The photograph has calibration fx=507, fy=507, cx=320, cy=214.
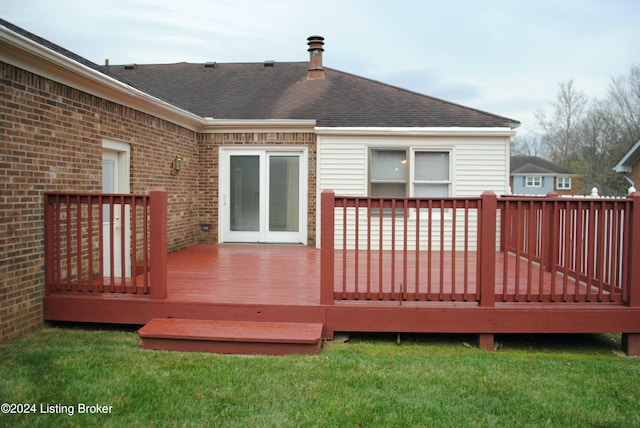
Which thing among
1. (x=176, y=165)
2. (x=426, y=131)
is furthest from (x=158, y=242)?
(x=426, y=131)

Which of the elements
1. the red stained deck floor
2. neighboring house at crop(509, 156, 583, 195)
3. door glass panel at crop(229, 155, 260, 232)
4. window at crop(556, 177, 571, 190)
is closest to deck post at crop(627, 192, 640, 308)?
the red stained deck floor

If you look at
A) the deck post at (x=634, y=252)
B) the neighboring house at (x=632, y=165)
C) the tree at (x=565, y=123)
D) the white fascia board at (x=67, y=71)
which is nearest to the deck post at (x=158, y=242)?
the white fascia board at (x=67, y=71)

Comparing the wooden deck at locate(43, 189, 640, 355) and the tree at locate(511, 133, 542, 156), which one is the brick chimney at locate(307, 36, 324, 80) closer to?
the wooden deck at locate(43, 189, 640, 355)

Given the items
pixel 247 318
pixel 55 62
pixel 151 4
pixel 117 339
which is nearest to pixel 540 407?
pixel 247 318

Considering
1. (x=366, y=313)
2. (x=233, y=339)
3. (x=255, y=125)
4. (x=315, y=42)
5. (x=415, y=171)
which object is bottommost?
(x=233, y=339)

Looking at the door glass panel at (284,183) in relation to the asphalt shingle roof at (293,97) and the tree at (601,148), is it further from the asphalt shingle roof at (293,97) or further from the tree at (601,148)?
the tree at (601,148)

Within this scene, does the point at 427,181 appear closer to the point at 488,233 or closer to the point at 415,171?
the point at 415,171

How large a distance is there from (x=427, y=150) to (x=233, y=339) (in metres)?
6.58

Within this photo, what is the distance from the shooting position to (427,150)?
10023 millimetres

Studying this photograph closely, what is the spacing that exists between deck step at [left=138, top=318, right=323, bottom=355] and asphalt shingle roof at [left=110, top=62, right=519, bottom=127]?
5.49 metres

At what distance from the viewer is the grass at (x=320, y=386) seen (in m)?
3.35

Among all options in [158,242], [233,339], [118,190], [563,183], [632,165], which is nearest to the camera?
[233,339]

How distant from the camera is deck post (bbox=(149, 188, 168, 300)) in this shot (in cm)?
516

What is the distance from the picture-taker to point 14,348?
450 centimetres
